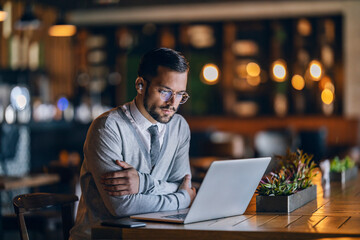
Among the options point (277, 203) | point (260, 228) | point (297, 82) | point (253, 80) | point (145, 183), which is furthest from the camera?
point (253, 80)

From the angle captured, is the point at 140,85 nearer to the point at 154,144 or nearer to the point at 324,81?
the point at 154,144

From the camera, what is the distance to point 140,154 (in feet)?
8.09

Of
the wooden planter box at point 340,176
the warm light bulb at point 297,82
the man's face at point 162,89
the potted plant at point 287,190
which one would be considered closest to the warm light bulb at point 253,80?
Result: the warm light bulb at point 297,82

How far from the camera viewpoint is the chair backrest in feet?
7.92

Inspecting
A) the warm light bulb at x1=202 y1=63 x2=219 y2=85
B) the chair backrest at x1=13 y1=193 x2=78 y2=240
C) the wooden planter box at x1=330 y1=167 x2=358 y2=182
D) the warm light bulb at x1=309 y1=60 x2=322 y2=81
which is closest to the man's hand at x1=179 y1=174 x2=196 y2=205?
the chair backrest at x1=13 y1=193 x2=78 y2=240

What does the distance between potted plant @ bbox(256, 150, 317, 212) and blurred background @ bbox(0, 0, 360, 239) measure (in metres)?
8.18

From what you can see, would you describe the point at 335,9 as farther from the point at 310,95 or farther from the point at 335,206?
the point at 335,206

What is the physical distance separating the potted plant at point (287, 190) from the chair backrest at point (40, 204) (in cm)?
89

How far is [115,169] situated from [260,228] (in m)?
0.68

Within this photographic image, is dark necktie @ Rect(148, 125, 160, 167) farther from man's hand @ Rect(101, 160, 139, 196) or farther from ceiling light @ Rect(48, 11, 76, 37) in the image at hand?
ceiling light @ Rect(48, 11, 76, 37)

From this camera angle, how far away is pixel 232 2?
41.6 ft

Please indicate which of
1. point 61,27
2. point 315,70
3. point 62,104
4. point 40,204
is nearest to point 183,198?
point 40,204

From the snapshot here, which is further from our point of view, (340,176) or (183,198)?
(340,176)

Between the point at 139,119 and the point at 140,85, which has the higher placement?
the point at 140,85
